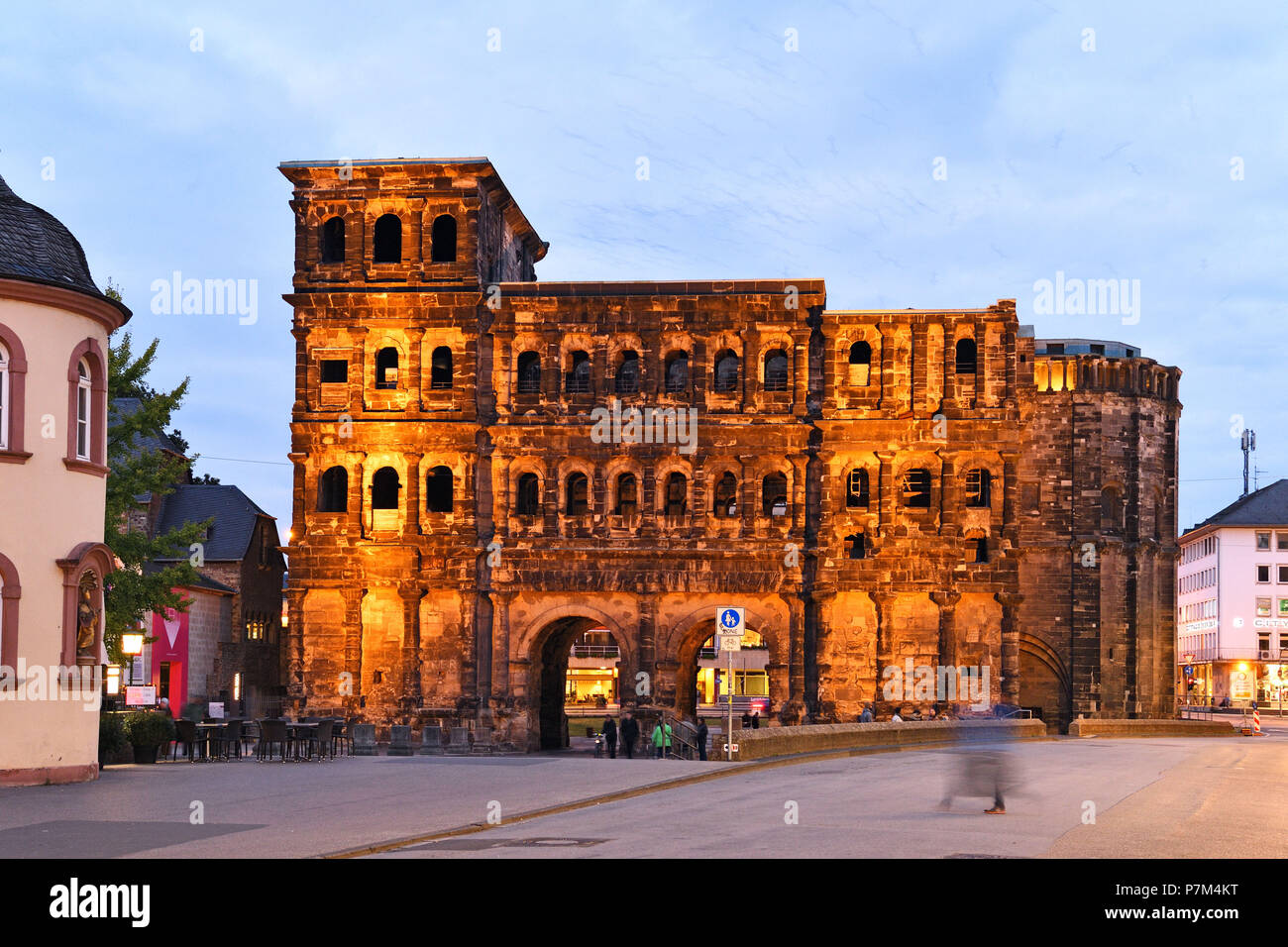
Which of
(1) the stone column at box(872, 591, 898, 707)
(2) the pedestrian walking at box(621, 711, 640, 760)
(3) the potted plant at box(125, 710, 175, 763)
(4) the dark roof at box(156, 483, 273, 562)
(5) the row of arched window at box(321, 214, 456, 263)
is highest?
(5) the row of arched window at box(321, 214, 456, 263)

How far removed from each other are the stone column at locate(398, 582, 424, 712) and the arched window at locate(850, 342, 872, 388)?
53.4 ft

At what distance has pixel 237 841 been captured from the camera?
754 inches

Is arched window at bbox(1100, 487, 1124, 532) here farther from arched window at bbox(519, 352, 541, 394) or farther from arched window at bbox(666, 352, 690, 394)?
arched window at bbox(519, 352, 541, 394)

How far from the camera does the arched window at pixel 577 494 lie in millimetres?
57031

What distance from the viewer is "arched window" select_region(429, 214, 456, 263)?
57.7 metres

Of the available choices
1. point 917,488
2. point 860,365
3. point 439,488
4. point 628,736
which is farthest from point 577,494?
point 628,736

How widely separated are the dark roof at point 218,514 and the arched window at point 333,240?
55.1ft

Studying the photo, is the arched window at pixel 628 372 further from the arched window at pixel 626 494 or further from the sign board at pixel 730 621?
the sign board at pixel 730 621

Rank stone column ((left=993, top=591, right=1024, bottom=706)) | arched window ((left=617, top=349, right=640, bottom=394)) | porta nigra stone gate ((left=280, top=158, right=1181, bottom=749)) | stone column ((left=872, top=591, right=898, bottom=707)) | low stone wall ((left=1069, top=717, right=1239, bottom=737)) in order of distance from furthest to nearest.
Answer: low stone wall ((left=1069, top=717, right=1239, bottom=737)), arched window ((left=617, top=349, right=640, bottom=394)), porta nigra stone gate ((left=280, top=158, right=1181, bottom=749)), stone column ((left=993, top=591, right=1024, bottom=706)), stone column ((left=872, top=591, right=898, bottom=707))

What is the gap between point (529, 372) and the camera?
5753cm

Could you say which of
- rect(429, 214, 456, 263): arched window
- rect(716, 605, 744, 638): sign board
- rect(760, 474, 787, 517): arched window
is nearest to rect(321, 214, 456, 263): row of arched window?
rect(429, 214, 456, 263): arched window

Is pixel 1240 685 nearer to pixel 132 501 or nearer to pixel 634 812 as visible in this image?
pixel 132 501

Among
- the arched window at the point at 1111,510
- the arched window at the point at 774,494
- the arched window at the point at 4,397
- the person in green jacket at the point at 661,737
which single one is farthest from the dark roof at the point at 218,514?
the arched window at the point at 4,397
